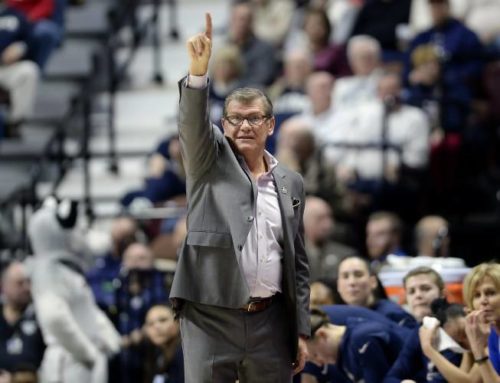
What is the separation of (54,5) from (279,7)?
215 cm

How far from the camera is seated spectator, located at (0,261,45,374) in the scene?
12508 millimetres

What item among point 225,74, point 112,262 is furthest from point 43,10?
point 112,262

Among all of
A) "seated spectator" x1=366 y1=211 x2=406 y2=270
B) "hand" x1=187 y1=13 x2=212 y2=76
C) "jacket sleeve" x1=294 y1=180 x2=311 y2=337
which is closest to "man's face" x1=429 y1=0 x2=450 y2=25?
"seated spectator" x1=366 y1=211 x2=406 y2=270

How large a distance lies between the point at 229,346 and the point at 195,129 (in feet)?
3.18

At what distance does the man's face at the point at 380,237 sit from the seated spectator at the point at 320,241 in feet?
0.54

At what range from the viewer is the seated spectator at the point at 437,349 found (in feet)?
30.1

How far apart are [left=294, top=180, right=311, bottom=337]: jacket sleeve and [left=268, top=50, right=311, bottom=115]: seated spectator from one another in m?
7.17

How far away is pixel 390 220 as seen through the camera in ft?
42.1

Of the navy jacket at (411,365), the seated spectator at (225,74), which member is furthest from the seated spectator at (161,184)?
the navy jacket at (411,365)

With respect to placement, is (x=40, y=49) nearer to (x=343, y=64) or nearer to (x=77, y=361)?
(x=343, y=64)

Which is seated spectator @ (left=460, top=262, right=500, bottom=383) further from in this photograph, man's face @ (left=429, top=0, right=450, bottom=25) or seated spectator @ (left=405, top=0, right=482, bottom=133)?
man's face @ (left=429, top=0, right=450, bottom=25)

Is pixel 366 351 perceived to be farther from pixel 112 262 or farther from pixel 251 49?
pixel 251 49

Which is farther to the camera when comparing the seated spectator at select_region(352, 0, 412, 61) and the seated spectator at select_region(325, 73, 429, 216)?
the seated spectator at select_region(352, 0, 412, 61)

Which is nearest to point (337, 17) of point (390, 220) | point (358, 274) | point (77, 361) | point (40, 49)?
point (40, 49)
